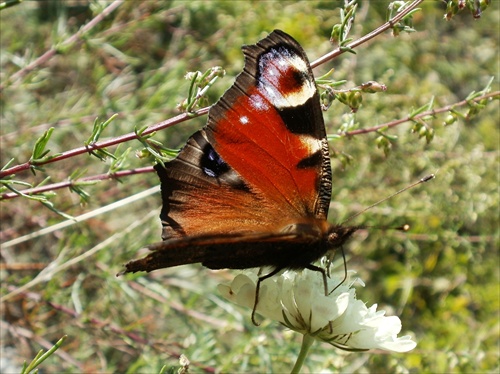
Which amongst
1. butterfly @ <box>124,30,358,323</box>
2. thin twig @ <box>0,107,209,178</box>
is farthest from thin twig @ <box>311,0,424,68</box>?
thin twig @ <box>0,107,209,178</box>

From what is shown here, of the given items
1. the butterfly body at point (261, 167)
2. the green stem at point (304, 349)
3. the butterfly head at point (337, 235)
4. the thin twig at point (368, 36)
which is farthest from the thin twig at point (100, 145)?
the green stem at point (304, 349)

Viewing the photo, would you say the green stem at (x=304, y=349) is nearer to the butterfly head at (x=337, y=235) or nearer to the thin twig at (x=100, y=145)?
the butterfly head at (x=337, y=235)

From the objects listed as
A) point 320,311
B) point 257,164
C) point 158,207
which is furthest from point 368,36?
point 158,207

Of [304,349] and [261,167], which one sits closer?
[304,349]

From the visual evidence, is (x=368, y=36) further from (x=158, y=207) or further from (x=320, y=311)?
(x=158, y=207)

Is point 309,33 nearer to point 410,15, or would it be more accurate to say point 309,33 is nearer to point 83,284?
point 83,284

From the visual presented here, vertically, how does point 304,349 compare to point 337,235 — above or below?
below

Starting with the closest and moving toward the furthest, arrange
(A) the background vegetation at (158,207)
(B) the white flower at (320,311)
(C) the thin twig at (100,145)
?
1. (C) the thin twig at (100,145)
2. (B) the white flower at (320,311)
3. (A) the background vegetation at (158,207)
